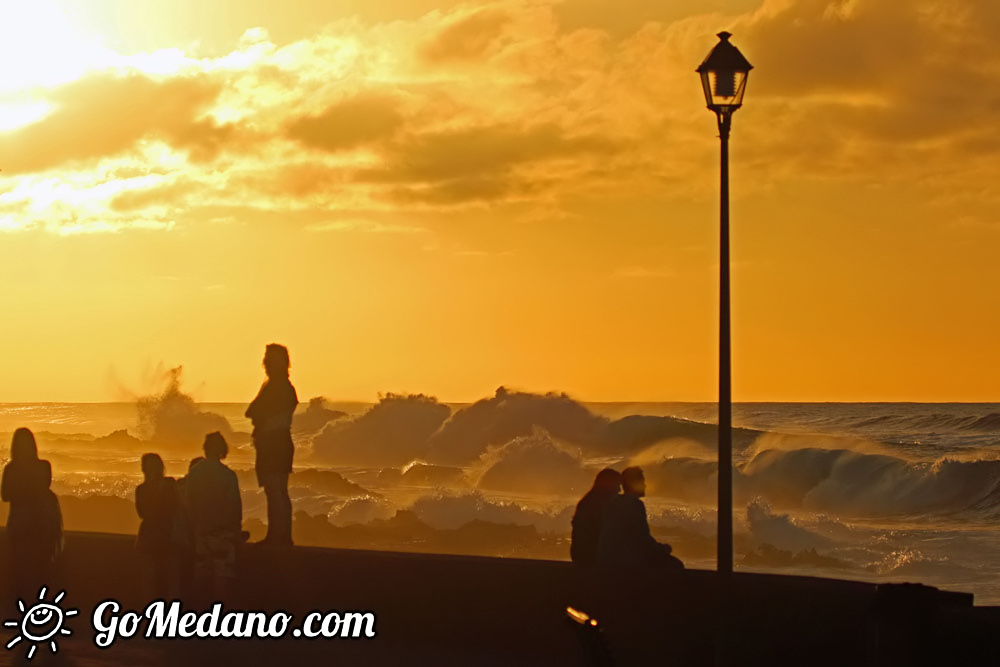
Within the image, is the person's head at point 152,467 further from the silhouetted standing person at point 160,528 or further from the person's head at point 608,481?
the person's head at point 608,481

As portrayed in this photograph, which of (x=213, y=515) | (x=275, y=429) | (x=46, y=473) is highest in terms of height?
(x=275, y=429)

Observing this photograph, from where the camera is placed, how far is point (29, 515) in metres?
13.4

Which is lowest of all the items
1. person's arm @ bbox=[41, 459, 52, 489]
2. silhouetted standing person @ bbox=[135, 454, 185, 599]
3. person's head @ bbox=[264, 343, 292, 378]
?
silhouetted standing person @ bbox=[135, 454, 185, 599]

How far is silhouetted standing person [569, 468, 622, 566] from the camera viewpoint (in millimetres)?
13398

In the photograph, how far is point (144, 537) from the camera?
13820 mm

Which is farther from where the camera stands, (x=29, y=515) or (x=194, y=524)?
(x=194, y=524)

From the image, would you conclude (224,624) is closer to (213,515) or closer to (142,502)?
(213,515)

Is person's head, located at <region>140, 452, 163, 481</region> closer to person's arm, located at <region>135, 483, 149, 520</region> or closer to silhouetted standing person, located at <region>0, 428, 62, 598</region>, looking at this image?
person's arm, located at <region>135, 483, 149, 520</region>

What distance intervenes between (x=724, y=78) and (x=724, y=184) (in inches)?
33.7

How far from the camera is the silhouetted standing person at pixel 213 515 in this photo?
1378cm

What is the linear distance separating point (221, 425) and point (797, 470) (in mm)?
40299

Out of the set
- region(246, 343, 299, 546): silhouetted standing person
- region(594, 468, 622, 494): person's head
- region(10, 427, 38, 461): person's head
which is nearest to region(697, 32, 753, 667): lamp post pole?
region(594, 468, 622, 494): person's head

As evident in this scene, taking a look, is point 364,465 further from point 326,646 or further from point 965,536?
point 326,646

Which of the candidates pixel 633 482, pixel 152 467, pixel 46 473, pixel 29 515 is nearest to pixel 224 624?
pixel 152 467
